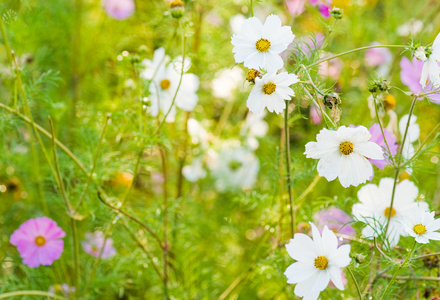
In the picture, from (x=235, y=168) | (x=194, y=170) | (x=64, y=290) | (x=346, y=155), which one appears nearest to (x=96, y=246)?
(x=64, y=290)

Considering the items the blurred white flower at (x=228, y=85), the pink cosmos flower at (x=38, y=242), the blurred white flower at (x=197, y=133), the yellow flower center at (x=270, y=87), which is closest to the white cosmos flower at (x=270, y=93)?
the yellow flower center at (x=270, y=87)

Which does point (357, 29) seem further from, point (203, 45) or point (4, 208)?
point (4, 208)

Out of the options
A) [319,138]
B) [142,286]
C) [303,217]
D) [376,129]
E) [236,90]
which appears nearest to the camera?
[319,138]

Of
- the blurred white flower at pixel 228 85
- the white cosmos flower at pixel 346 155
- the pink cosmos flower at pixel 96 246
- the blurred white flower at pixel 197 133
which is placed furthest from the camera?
the blurred white flower at pixel 228 85

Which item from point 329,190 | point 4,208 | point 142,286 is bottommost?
point 142,286

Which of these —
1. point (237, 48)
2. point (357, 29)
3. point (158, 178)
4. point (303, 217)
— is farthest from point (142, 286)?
point (357, 29)

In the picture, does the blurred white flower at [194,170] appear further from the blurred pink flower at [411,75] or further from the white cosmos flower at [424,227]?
the white cosmos flower at [424,227]

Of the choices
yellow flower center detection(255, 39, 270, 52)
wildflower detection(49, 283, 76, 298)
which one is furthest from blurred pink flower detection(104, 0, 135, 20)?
yellow flower center detection(255, 39, 270, 52)
